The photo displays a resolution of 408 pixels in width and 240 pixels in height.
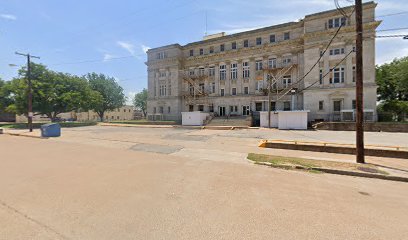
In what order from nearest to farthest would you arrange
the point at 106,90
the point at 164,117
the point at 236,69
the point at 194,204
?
the point at 194,204 → the point at 236,69 → the point at 164,117 → the point at 106,90

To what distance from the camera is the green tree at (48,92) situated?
32500mm

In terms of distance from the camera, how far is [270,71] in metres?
36.5

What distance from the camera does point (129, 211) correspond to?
4094 millimetres

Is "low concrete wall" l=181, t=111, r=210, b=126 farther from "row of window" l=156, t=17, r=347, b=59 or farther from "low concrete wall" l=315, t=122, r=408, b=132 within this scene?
"low concrete wall" l=315, t=122, r=408, b=132

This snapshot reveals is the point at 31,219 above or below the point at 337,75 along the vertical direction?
below

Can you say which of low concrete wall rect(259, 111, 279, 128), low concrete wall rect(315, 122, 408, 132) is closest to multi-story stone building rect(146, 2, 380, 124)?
low concrete wall rect(315, 122, 408, 132)

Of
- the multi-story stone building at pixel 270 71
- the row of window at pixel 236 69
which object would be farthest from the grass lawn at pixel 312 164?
the row of window at pixel 236 69

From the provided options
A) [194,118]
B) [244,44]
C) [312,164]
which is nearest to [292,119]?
[194,118]

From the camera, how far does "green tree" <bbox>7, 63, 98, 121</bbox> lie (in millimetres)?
32500

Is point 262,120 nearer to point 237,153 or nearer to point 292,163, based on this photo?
point 237,153

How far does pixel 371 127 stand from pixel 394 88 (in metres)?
27.3

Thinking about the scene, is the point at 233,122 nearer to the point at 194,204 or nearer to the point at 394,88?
the point at 194,204

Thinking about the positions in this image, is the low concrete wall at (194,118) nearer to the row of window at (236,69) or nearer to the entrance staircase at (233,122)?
the entrance staircase at (233,122)

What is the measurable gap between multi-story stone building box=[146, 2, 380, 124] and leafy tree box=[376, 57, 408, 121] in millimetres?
7318
